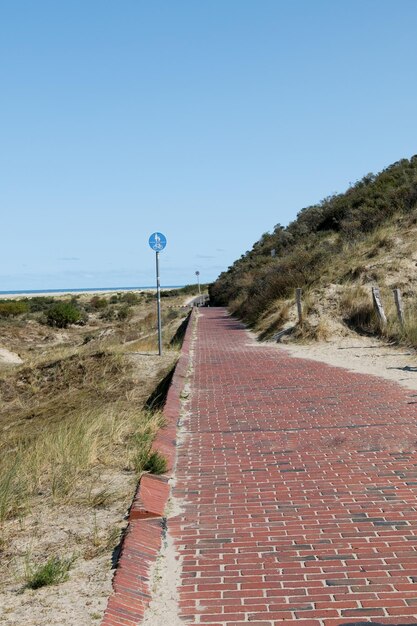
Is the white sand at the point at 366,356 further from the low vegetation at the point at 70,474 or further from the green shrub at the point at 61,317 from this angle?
the green shrub at the point at 61,317

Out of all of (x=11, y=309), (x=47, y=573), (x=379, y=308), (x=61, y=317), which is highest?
(x=11, y=309)

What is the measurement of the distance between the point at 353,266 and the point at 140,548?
20.1 metres

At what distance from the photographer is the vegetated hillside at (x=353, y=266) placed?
2016 centimetres

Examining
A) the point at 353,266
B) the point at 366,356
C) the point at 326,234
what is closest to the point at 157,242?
the point at 366,356

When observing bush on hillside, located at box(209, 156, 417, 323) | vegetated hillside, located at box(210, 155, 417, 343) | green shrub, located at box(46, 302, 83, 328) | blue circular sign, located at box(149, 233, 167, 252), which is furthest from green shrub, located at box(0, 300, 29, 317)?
blue circular sign, located at box(149, 233, 167, 252)

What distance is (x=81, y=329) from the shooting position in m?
50.7

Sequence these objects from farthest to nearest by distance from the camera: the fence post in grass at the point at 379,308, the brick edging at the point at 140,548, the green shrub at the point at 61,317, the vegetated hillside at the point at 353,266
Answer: the green shrub at the point at 61,317 < the vegetated hillside at the point at 353,266 < the fence post in grass at the point at 379,308 < the brick edging at the point at 140,548

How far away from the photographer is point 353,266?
23.6m

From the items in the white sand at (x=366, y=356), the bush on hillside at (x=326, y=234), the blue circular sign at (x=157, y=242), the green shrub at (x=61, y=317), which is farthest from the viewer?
the green shrub at (x=61, y=317)

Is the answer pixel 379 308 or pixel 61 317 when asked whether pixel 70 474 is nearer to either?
pixel 379 308

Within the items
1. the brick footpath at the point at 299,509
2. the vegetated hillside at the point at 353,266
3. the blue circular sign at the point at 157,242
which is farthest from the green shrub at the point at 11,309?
the brick footpath at the point at 299,509

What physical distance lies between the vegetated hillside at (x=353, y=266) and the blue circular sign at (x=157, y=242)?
507 cm

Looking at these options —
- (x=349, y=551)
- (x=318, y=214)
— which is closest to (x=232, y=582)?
(x=349, y=551)

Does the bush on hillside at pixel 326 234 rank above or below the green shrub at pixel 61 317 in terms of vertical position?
above
